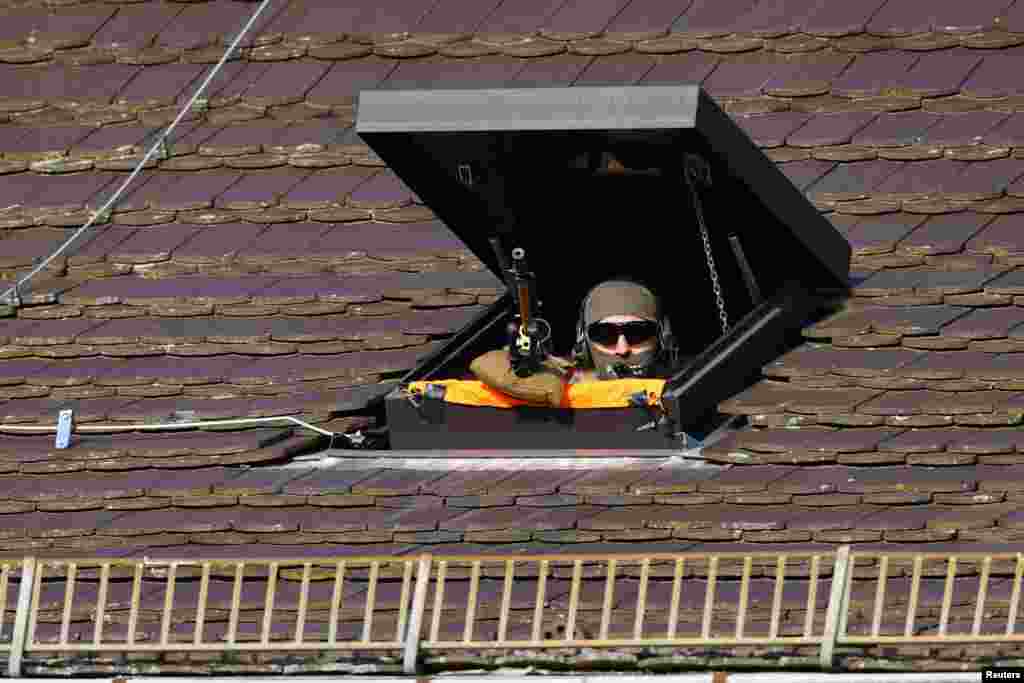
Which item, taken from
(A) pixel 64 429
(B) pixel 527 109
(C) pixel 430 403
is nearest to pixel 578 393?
(C) pixel 430 403

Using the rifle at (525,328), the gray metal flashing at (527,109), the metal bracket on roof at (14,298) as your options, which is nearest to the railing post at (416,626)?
the rifle at (525,328)

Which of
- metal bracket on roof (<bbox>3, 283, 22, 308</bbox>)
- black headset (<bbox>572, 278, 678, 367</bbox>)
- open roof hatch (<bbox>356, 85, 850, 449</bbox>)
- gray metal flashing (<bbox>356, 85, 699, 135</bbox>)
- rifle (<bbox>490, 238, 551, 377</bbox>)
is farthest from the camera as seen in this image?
metal bracket on roof (<bbox>3, 283, 22, 308</bbox>)

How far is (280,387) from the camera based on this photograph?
1964 cm

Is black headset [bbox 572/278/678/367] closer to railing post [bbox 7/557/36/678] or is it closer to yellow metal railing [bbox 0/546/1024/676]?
yellow metal railing [bbox 0/546/1024/676]

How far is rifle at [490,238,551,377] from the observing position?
18.8 meters

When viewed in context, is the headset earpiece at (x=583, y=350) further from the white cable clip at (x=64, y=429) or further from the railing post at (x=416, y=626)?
the white cable clip at (x=64, y=429)

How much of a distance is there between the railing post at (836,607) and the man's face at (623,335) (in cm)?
261

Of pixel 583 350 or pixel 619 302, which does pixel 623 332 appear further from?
pixel 583 350

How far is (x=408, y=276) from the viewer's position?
20047 mm

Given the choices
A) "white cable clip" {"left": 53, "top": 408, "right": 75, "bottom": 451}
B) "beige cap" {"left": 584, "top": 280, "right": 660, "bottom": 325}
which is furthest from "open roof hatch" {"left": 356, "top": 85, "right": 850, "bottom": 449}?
"white cable clip" {"left": 53, "top": 408, "right": 75, "bottom": 451}

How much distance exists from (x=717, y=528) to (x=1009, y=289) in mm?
2109

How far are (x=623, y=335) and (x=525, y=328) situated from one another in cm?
62

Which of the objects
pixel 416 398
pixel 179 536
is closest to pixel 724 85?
pixel 416 398

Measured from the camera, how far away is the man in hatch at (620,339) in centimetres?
1923
